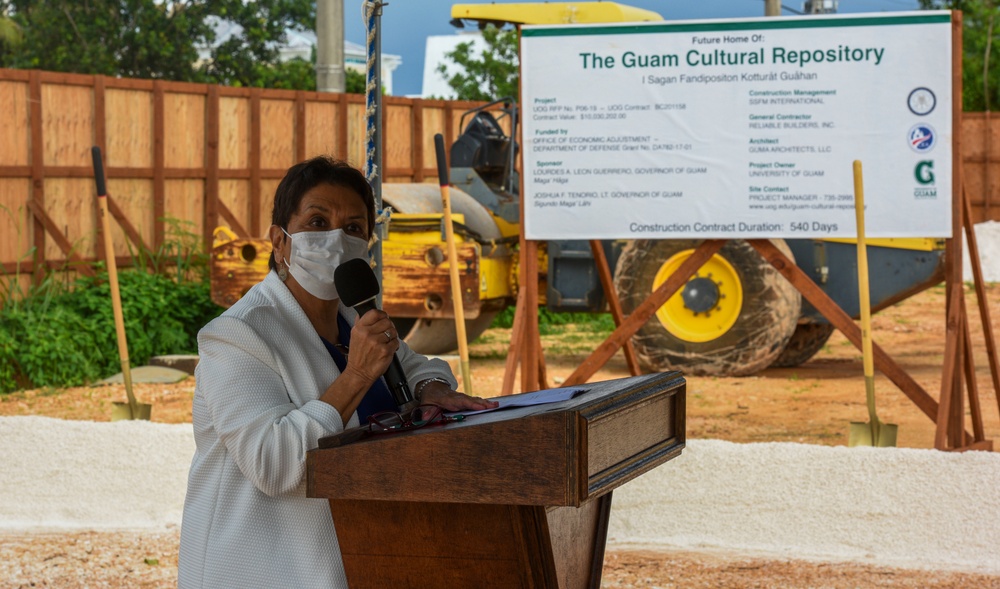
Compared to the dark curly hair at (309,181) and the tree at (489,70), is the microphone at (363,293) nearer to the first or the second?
the dark curly hair at (309,181)

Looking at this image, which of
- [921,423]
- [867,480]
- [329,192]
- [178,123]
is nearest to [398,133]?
[178,123]

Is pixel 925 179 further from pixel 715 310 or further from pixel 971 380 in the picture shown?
pixel 715 310

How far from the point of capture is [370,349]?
2312 millimetres

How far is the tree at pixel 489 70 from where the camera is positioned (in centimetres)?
2647

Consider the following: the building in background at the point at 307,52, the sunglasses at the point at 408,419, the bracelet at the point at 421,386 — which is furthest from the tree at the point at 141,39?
the sunglasses at the point at 408,419

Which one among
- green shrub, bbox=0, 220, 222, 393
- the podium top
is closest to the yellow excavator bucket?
green shrub, bbox=0, 220, 222, 393

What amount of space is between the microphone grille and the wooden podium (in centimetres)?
38

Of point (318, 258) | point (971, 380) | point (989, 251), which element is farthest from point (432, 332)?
point (989, 251)

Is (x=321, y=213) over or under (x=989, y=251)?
over

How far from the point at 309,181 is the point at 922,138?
497cm

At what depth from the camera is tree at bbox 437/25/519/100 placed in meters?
26.5

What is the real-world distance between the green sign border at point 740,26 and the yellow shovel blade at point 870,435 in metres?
2.17

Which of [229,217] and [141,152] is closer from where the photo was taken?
[141,152]

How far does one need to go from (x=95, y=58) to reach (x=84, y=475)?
15.3m
